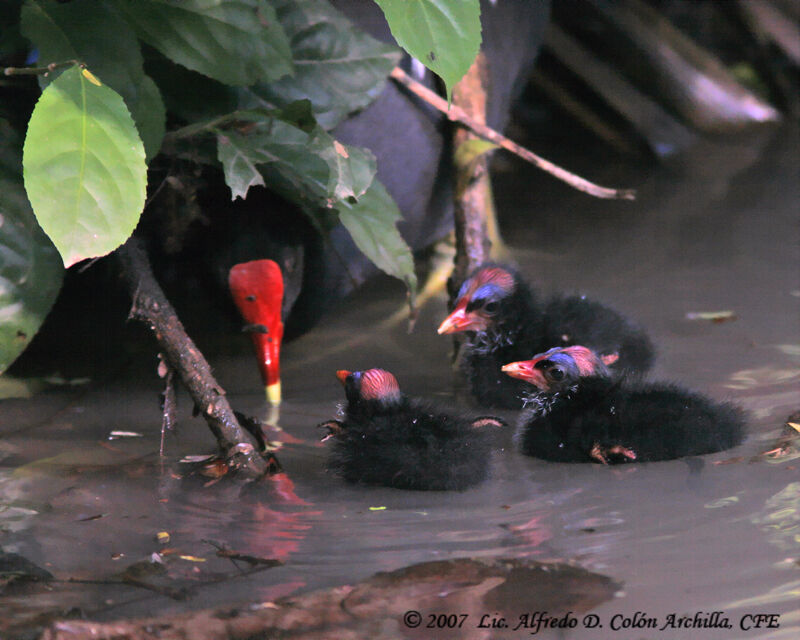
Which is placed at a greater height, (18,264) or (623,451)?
(18,264)

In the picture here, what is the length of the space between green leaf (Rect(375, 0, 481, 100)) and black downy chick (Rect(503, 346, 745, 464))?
0.79 meters

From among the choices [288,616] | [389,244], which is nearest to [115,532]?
[288,616]

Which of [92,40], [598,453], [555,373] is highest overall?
[92,40]

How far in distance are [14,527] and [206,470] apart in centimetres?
43

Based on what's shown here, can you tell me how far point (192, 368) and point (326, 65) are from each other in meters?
1.06

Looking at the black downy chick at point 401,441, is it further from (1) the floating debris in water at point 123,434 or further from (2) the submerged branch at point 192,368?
(1) the floating debris in water at point 123,434

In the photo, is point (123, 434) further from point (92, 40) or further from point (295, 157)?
point (92, 40)

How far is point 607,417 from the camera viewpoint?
2342 mm

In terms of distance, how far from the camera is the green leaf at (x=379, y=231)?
2760 mm

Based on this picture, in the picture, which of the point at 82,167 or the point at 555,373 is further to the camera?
the point at 555,373

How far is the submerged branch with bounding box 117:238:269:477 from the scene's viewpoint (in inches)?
90.6

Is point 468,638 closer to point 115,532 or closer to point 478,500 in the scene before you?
point 478,500
